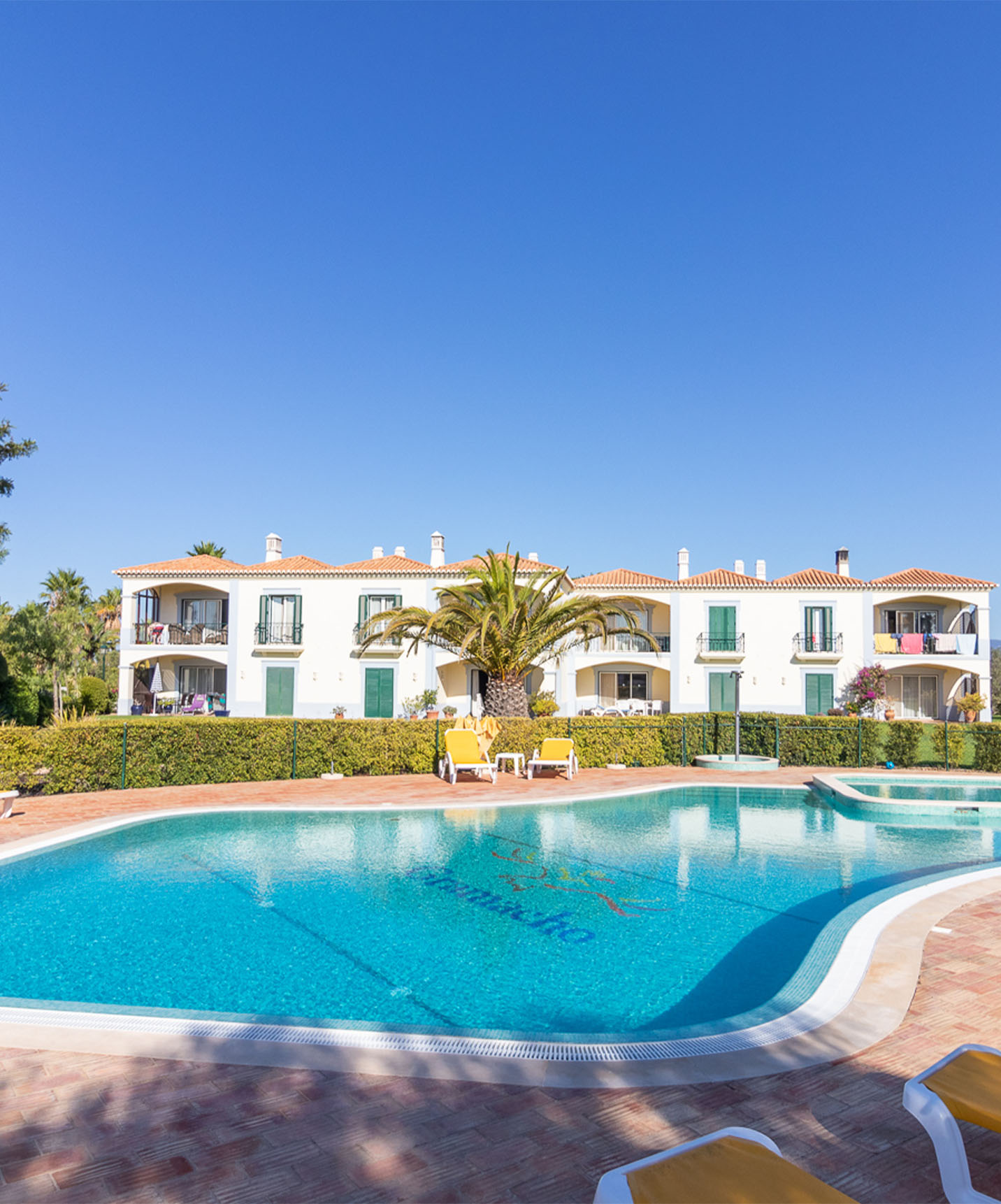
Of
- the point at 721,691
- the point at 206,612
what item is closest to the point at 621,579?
the point at 721,691

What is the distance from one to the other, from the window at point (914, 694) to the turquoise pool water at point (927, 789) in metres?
17.2

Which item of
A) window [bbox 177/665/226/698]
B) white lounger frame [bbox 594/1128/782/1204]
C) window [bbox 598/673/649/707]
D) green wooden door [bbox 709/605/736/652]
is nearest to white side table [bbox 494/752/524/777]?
white lounger frame [bbox 594/1128/782/1204]

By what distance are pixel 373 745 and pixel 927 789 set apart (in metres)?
12.3

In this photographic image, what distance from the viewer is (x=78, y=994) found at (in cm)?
582

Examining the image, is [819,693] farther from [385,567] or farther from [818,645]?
[385,567]

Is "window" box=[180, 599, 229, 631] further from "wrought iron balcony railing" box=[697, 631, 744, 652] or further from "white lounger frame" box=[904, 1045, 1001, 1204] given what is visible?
"white lounger frame" box=[904, 1045, 1001, 1204]

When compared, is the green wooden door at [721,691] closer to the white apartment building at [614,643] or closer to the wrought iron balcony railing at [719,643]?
the white apartment building at [614,643]

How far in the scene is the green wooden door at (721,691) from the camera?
3195cm

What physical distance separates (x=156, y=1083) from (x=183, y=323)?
2193 centimetres

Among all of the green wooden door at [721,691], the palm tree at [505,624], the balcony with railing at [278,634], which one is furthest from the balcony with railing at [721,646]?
the balcony with railing at [278,634]

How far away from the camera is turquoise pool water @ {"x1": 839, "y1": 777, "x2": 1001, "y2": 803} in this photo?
1592 cm

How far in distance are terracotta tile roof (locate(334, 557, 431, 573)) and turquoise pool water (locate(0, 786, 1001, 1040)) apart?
19.3 meters

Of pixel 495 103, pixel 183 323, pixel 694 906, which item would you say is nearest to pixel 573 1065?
pixel 694 906

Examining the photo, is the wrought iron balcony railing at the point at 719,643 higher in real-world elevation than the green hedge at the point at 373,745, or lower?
higher
